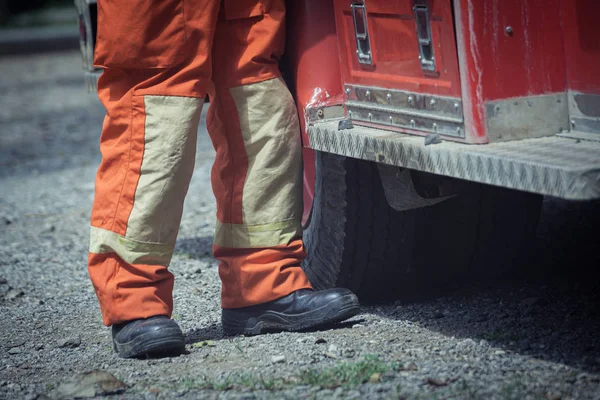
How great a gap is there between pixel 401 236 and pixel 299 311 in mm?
430

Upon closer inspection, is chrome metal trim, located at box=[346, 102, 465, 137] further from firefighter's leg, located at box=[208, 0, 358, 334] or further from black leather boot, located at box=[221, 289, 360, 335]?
black leather boot, located at box=[221, 289, 360, 335]

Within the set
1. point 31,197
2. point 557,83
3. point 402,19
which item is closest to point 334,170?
point 402,19

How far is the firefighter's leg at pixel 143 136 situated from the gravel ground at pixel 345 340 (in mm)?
256

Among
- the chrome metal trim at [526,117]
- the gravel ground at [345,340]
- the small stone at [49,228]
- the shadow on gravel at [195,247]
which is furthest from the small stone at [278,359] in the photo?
the small stone at [49,228]

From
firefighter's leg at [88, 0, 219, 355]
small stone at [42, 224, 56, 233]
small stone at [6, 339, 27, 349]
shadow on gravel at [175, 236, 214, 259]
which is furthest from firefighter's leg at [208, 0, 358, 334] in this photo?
small stone at [42, 224, 56, 233]

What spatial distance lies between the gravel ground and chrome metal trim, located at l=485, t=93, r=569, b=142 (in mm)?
554

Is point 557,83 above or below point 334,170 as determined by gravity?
above

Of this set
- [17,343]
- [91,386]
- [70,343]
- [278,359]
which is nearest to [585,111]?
[278,359]

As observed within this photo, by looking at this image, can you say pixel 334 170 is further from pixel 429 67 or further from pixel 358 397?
pixel 358 397

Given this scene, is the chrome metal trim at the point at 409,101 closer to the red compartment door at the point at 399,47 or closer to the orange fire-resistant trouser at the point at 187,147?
the red compartment door at the point at 399,47

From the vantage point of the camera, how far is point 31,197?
210 inches

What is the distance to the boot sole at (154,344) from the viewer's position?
2471 mm

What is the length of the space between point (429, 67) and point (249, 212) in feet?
2.32

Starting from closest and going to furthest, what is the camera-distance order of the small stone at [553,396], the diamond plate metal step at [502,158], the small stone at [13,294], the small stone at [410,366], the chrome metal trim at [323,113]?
the diamond plate metal step at [502,158] < the small stone at [553,396] < the small stone at [410,366] < the chrome metal trim at [323,113] < the small stone at [13,294]
